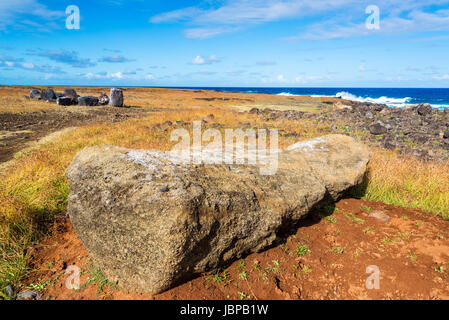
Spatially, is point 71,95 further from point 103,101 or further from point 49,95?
point 103,101

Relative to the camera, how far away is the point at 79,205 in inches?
143

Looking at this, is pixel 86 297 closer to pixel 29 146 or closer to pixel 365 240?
pixel 365 240

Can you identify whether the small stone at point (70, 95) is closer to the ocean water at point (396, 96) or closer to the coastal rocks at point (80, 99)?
the coastal rocks at point (80, 99)

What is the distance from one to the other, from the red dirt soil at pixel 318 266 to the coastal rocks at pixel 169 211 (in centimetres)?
23

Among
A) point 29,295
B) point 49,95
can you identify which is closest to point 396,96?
point 49,95

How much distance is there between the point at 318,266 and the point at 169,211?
2.41 meters

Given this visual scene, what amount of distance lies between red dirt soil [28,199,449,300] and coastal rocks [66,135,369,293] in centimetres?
23

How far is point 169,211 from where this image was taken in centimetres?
308

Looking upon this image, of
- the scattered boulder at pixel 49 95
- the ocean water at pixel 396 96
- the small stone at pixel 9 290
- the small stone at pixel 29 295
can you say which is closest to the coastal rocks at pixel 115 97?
A: the scattered boulder at pixel 49 95

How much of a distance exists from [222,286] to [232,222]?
84cm

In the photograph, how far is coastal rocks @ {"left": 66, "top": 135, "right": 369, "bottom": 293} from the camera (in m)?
3.12
